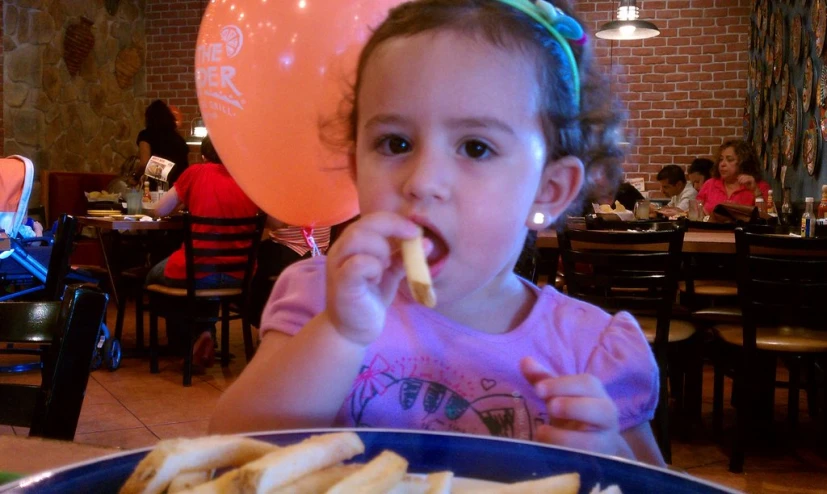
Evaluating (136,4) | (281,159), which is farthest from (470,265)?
(136,4)

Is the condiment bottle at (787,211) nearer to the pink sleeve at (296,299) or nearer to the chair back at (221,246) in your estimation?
the chair back at (221,246)

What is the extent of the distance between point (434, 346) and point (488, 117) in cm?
28

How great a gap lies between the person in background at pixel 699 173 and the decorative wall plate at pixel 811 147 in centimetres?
141

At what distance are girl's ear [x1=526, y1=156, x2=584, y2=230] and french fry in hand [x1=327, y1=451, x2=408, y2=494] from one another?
0.48 meters

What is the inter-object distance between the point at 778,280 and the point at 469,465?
2494 mm

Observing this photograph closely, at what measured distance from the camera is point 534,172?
0.75 metres

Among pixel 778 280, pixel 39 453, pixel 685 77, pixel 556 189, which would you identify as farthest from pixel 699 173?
pixel 39 453

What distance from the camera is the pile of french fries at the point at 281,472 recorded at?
36 centimetres

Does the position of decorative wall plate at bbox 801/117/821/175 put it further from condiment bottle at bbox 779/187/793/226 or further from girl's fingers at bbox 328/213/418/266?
girl's fingers at bbox 328/213/418/266

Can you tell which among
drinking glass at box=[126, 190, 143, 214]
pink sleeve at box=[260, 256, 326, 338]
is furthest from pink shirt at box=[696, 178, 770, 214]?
pink sleeve at box=[260, 256, 326, 338]

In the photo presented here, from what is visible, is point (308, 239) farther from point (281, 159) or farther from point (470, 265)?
point (470, 265)

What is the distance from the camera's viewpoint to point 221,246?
380 cm

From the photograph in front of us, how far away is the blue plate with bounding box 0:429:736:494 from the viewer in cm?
42

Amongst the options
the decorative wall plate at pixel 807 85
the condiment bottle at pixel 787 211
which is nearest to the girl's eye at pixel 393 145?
the condiment bottle at pixel 787 211
